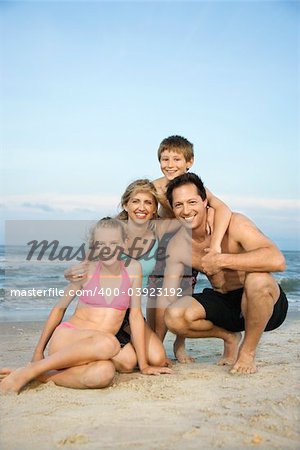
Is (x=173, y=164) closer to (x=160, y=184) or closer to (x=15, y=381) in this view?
(x=160, y=184)

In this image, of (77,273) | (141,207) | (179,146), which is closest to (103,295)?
(77,273)

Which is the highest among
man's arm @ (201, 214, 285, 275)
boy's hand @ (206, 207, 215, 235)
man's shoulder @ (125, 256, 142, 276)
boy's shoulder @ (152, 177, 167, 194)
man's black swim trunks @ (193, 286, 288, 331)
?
boy's shoulder @ (152, 177, 167, 194)

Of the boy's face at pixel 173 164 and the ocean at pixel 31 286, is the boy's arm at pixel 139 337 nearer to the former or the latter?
the boy's face at pixel 173 164

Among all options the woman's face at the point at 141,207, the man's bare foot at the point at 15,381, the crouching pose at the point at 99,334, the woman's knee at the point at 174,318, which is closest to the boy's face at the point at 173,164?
the woman's face at the point at 141,207

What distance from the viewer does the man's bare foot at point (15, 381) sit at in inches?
125

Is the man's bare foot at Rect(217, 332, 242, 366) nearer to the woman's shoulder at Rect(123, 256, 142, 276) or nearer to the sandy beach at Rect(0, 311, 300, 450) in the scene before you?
the sandy beach at Rect(0, 311, 300, 450)

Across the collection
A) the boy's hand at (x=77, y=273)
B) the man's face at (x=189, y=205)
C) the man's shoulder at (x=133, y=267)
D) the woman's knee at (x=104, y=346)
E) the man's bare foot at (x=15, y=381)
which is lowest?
the man's bare foot at (x=15, y=381)

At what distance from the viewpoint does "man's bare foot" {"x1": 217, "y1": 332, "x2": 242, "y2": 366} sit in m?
4.01

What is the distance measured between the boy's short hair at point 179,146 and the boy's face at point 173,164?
0.03m

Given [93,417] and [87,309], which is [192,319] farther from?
[93,417]

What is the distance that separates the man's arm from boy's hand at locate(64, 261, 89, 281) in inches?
34.5

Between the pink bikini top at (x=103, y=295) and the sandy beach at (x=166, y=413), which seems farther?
the pink bikini top at (x=103, y=295)

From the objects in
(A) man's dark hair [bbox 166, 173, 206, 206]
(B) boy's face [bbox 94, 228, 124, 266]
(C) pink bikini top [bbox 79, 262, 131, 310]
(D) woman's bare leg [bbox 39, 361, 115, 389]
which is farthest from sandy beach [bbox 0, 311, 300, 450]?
(A) man's dark hair [bbox 166, 173, 206, 206]

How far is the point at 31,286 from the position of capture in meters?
11.2
